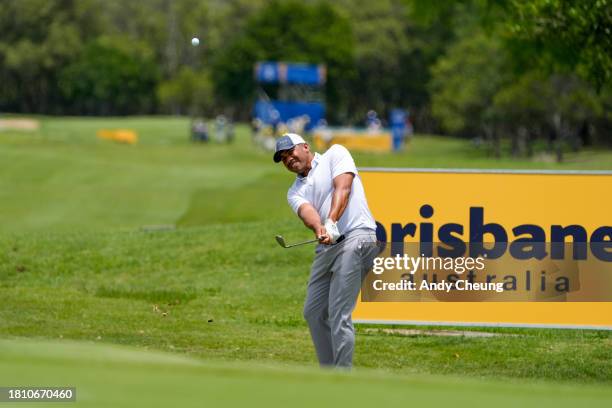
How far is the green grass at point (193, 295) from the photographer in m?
12.2

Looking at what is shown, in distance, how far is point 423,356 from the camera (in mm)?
12742

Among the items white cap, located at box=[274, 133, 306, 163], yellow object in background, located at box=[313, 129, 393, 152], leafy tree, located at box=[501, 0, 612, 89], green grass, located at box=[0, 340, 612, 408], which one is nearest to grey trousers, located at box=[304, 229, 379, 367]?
white cap, located at box=[274, 133, 306, 163]

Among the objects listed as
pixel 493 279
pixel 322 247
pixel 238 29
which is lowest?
pixel 238 29

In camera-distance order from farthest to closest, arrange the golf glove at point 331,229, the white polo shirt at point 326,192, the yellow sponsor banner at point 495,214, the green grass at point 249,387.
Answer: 1. the yellow sponsor banner at point 495,214
2. the white polo shirt at point 326,192
3. the golf glove at point 331,229
4. the green grass at point 249,387

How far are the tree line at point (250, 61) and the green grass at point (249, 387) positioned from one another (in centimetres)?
6287

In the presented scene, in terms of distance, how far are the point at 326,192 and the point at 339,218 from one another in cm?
30

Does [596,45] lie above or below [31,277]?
above

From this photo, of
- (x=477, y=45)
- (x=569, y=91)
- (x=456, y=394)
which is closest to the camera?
(x=456, y=394)

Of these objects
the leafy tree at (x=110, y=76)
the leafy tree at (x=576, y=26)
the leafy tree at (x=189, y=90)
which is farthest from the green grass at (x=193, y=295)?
the leafy tree at (x=110, y=76)

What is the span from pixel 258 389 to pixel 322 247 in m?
3.90

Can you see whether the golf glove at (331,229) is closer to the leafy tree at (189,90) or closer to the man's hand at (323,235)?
the man's hand at (323,235)

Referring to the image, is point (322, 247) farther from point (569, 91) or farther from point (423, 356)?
point (569, 91)

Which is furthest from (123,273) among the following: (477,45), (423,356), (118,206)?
(477,45)

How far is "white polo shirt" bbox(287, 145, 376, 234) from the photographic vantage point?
33.2ft
